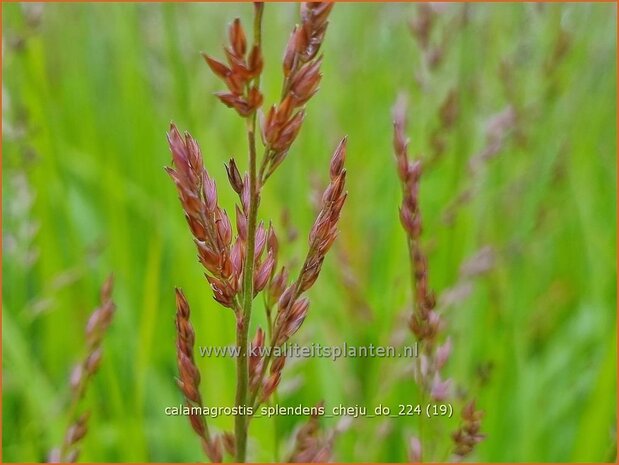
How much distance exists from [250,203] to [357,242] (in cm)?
150

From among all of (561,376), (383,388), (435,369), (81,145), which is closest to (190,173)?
(435,369)

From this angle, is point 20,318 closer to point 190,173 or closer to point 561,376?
point 190,173

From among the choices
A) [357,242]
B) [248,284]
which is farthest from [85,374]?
[357,242]

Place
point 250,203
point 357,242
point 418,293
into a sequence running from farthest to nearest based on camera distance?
point 357,242 < point 418,293 < point 250,203

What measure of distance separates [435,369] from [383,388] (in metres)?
0.39

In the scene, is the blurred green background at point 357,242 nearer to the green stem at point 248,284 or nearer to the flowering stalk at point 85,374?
the flowering stalk at point 85,374

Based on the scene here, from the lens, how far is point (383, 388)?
1138 millimetres

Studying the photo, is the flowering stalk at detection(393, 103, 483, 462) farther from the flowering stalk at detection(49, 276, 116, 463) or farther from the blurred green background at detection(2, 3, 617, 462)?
the flowering stalk at detection(49, 276, 116, 463)

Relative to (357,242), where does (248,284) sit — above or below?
above

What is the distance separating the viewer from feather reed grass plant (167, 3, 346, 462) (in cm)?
47

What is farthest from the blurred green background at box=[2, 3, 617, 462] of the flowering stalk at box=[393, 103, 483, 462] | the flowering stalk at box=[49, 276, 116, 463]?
the flowering stalk at box=[49, 276, 116, 463]

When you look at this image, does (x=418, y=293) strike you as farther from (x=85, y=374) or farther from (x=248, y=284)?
(x=85, y=374)

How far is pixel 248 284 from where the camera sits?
504 millimetres

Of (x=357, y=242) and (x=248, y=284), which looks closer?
(x=248, y=284)
